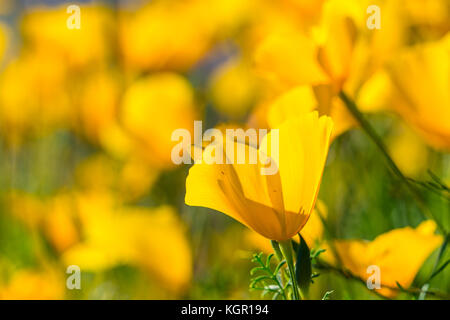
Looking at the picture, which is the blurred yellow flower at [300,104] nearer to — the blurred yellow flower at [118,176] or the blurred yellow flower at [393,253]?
the blurred yellow flower at [393,253]

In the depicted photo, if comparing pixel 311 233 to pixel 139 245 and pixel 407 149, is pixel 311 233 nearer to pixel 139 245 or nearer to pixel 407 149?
pixel 139 245

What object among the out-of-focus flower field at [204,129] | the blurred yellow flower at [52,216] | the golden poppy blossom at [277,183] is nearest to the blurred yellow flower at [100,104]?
the out-of-focus flower field at [204,129]

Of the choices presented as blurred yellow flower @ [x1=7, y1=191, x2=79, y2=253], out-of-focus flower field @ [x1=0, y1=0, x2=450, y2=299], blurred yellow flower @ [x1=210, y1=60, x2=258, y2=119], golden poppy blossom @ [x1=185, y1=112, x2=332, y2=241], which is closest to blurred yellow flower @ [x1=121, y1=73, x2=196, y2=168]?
out-of-focus flower field @ [x1=0, y1=0, x2=450, y2=299]

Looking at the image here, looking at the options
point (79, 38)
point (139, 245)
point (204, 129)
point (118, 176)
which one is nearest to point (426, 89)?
point (139, 245)

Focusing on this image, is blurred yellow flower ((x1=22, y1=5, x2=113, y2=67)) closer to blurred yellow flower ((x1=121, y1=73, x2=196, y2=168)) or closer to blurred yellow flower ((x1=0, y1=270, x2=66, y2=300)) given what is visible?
blurred yellow flower ((x1=121, y1=73, x2=196, y2=168))

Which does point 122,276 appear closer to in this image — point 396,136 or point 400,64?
point 396,136

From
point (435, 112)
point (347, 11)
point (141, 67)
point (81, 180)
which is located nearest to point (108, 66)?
point (141, 67)
